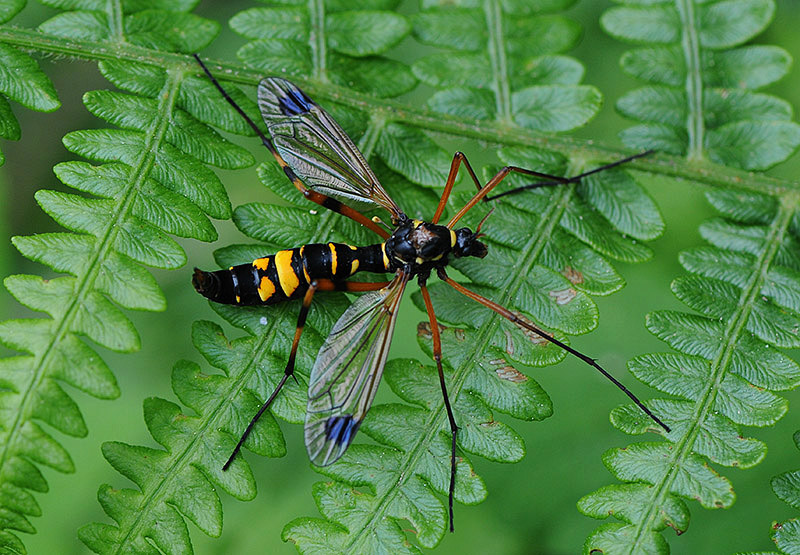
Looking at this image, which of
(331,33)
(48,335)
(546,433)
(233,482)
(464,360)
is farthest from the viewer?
(546,433)

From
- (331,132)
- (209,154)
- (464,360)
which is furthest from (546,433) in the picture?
(209,154)

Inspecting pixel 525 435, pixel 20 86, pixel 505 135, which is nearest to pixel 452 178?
pixel 505 135

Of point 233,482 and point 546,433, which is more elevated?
point 546,433

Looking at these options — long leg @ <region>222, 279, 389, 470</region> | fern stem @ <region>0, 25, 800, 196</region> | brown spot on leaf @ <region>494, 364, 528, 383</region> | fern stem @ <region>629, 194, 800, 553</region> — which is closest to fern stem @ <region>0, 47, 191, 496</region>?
fern stem @ <region>0, 25, 800, 196</region>

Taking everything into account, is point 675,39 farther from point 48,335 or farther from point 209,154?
point 48,335

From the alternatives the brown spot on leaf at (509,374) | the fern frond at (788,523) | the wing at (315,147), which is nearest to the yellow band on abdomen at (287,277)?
the wing at (315,147)

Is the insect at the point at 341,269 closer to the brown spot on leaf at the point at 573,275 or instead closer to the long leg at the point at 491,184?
the long leg at the point at 491,184

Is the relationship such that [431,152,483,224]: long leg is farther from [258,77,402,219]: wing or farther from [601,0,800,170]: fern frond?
[601,0,800,170]: fern frond

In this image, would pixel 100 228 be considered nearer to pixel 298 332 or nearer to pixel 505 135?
pixel 298 332
